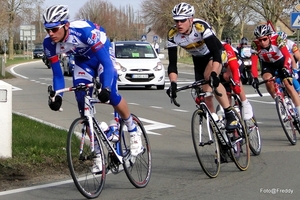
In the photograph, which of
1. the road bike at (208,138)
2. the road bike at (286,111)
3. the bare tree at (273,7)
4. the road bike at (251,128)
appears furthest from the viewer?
the bare tree at (273,7)

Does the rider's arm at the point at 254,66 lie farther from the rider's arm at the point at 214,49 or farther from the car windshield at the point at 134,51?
the car windshield at the point at 134,51

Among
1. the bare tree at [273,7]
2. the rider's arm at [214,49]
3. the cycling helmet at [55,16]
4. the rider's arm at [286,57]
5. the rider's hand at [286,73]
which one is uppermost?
the bare tree at [273,7]

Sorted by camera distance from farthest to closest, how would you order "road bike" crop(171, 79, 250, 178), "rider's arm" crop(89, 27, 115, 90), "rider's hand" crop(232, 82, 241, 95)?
"rider's hand" crop(232, 82, 241, 95)
"road bike" crop(171, 79, 250, 178)
"rider's arm" crop(89, 27, 115, 90)

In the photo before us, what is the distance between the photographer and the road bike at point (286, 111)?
10844 millimetres

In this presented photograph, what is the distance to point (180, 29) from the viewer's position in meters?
8.17

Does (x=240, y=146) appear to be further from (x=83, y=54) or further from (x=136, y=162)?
(x=83, y=54)

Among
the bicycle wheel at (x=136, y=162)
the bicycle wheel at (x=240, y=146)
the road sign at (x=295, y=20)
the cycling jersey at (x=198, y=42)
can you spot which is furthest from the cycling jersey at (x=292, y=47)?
the road sign at (x=295, y=20)

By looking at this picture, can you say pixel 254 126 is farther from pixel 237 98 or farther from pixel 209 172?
pixel 209 172

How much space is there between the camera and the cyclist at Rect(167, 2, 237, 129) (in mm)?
8078

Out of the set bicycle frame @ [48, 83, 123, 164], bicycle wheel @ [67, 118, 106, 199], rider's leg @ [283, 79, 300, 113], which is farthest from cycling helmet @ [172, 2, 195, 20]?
rider's leg @ [283, 79, 300, 113]

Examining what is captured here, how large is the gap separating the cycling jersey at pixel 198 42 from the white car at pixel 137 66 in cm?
1453

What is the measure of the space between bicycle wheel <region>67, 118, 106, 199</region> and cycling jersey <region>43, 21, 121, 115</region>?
0.44 metres

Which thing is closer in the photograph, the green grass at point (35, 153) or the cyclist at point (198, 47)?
the cyclist at point (198, 47)

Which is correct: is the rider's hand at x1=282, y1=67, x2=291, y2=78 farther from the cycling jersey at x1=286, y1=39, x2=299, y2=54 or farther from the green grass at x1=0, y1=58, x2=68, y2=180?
the green grass at x1=0, y1=58, x2=68, y2=180
